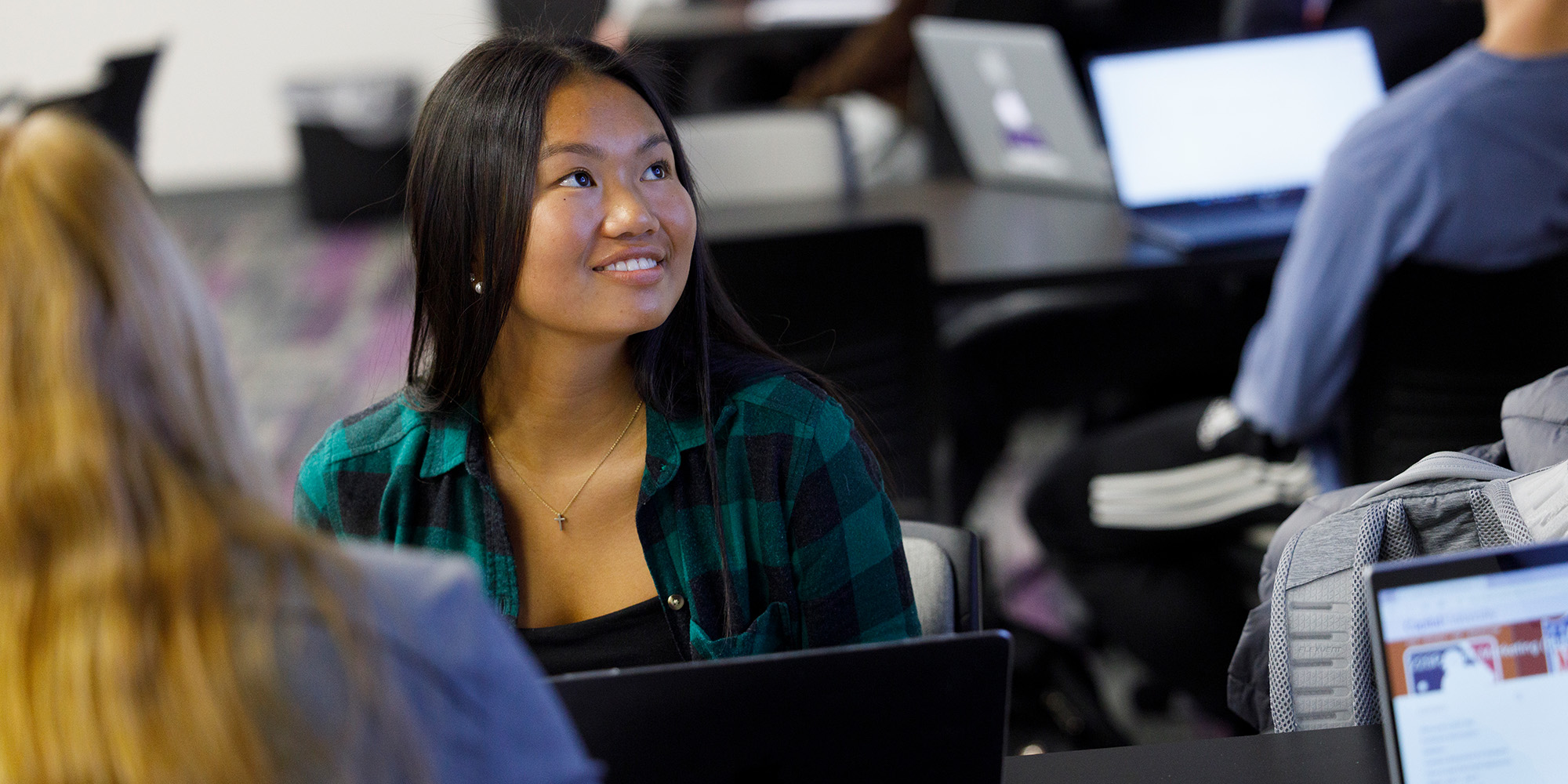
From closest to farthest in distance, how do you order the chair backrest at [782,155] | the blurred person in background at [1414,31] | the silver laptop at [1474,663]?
the silver laptop at [1474,663] < the blurred person in background at [1414,31] < the chair backrest at [782,155]

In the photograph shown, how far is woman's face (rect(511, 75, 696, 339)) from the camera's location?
A: 118 cm

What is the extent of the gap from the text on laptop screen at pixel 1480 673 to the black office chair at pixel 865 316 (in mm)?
1161

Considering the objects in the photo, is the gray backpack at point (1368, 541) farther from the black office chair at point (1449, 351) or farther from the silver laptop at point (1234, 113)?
the silver laptop at point (1234, 113)

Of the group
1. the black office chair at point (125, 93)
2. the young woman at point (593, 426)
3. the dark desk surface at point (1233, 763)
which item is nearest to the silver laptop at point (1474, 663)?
the dark desk surface at point (1233, 763)

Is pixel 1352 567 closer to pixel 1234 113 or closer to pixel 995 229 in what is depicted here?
pixel 995 229

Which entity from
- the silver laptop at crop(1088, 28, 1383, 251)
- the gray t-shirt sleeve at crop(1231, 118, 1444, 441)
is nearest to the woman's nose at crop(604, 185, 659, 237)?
the gray t-shirt sleeve at crop(1231, 118, 1444, 441)

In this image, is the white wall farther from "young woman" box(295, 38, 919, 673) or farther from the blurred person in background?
"young woman" box(295, 38, 919, 673)

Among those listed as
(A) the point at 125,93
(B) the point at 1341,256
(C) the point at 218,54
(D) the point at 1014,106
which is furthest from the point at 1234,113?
(C) the point at 218,54

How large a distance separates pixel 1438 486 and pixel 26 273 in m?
0.94

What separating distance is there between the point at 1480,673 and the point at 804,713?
0.40 meters

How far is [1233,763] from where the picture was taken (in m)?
0.97

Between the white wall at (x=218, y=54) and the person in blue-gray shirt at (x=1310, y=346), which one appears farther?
the white wall at (x=218, y=54)

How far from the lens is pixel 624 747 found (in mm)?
817

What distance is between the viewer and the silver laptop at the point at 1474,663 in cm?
80
